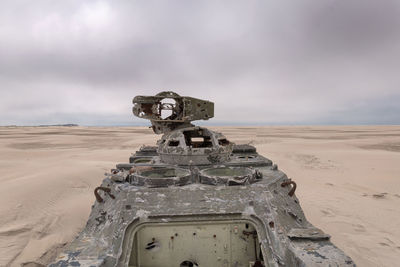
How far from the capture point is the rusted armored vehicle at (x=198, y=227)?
141 inches

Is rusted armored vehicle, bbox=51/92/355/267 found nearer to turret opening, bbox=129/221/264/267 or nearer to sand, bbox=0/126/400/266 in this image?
turret opening, bbox=129/221/264/267

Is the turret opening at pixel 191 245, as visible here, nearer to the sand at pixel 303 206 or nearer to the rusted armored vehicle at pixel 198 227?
the rusted armored vehicle at pixel 198 227

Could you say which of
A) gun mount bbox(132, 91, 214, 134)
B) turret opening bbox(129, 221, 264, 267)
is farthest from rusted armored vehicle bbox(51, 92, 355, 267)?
gun mount bbox(132, 91, 214, 134)

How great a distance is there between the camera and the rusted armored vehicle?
3.58 m

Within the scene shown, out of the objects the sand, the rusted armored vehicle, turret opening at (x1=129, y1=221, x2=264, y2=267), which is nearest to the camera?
the rusted armored vehicle

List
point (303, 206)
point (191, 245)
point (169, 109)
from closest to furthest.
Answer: point (191, 245), point (169, 109), point (303, 206)

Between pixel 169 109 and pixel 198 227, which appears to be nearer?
pixel 198 227

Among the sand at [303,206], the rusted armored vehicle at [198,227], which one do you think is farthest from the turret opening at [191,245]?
the sand at [303,206]

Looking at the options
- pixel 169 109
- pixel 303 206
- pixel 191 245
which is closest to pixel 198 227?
pixel 191 245

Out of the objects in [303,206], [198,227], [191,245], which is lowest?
[303,206]

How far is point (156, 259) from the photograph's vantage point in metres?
4.21

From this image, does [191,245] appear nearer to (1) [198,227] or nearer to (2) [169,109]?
(1) [198,227]

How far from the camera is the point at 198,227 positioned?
4.25 meters

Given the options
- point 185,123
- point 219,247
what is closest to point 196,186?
point 219,247
